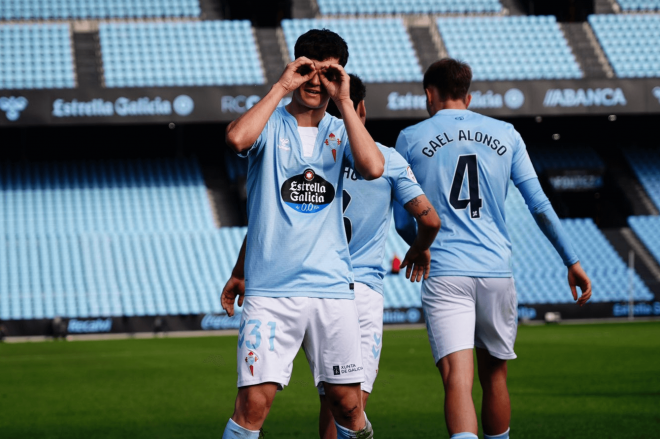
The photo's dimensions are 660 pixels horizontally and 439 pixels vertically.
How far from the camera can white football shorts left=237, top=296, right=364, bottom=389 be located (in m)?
3.76

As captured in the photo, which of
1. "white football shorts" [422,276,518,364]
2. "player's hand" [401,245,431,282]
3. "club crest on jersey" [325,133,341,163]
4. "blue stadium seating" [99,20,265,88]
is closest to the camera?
"club crest on jersey" [325,133,341,163]

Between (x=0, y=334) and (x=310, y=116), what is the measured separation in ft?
61.7

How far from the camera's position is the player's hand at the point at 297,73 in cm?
378

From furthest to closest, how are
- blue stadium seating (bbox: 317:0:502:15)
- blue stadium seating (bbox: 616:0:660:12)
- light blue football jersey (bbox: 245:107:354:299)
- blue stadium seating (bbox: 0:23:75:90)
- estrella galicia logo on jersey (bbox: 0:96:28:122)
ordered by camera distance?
blue stadium seating (bbox: 616:0:660:12) → blue stadium seating (bbox: 317:0:502:15) → blue stadium seating (bbox: 0:23:75:90) → estrella galicia logo on jersey (bbox: 0:96:28:122) → light blue football jersey (bbox: 245:107:354:299)

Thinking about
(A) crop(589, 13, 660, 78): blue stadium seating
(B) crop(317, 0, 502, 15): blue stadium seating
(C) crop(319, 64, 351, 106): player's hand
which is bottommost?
(C) crop(319, 64, 351, 106): player's hand

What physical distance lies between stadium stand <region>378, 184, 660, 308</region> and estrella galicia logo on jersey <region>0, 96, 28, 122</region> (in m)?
10.6

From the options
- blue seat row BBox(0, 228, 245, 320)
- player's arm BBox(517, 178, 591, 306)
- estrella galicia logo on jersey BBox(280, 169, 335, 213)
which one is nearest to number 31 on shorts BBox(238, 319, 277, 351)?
estrella galicia logo on jersey BBox(280, 169, 335, 213)

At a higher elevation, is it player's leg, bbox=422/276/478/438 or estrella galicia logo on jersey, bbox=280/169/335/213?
estrella galicia logo on jersey, bbox=280/169/335/213

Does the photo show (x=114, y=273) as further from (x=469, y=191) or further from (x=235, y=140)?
(x=235, y=140)

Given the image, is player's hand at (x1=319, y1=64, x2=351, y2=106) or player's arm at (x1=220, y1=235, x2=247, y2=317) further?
player's arm at (x1=220, y1=235, x2=247, y2=317)

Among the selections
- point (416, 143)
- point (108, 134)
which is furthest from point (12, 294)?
point (416, 143)

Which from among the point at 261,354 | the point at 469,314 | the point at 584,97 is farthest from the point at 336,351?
the point at 584,97

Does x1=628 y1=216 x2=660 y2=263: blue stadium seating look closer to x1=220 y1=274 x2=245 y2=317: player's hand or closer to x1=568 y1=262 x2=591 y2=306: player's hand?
x1=568 y1=262 x2=591 y2=306: player's hand

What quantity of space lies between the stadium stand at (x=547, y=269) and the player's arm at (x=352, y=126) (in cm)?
1909
